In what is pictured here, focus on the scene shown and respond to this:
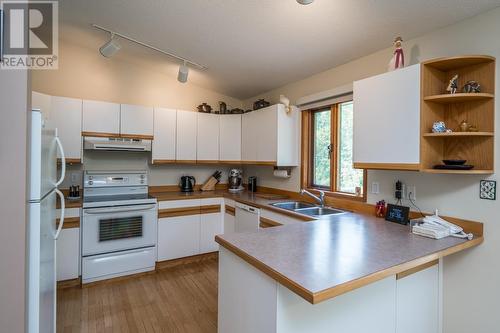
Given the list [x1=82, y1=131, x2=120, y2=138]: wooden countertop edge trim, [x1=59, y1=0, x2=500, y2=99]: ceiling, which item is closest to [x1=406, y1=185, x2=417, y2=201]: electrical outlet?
[x1=59, y1=0, x2=500, y2=99]: ceiling

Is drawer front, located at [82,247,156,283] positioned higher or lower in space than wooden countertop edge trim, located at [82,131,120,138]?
lower

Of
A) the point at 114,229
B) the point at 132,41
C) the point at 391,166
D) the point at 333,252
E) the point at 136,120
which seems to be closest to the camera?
the point at 333,252

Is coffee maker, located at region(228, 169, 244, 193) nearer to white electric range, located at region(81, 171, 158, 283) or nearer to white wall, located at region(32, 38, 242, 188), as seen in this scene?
white wall, located at region(32, 38, 242, 188)

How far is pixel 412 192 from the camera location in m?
2.02

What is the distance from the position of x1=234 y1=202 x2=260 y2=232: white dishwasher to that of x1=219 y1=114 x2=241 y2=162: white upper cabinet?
2.79ft

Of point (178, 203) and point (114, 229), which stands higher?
point (178, 203)

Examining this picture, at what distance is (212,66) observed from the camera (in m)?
3.09

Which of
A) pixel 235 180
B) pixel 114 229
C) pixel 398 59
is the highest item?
pixel 398 59

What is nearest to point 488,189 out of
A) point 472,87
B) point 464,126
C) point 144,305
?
point 464,126

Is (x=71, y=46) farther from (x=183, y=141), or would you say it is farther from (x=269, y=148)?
(x=269, y=148)

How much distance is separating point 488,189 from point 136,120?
3.43m

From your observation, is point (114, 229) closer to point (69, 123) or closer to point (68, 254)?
point (68, 254)

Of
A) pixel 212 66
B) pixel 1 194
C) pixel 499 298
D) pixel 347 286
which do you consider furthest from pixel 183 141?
pixel 499 298

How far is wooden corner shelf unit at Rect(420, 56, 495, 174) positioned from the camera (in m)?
1.58
